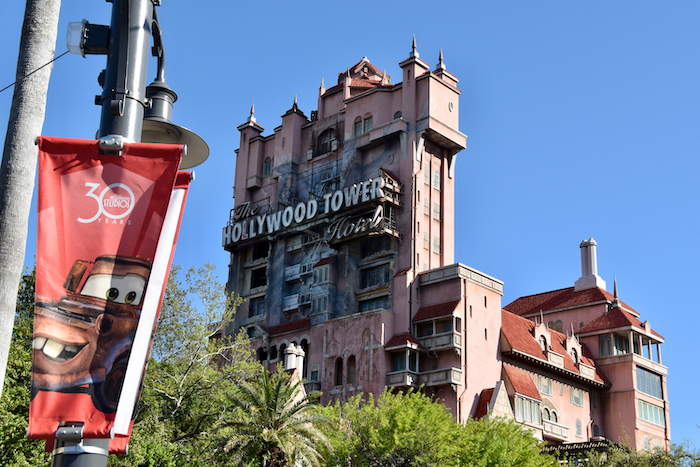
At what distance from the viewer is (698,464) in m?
52.2

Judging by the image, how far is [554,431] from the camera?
64.9 m

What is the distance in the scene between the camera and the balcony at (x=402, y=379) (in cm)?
6012

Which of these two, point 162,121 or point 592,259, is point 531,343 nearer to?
point 592,259

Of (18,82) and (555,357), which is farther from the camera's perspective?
(555,357)

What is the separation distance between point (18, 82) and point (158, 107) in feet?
4.69

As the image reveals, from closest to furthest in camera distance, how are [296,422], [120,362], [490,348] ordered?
[120,362] → [296,422] → [490,348]

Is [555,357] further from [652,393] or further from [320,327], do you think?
[320,327]

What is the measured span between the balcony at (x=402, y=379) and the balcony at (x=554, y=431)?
10917 mm

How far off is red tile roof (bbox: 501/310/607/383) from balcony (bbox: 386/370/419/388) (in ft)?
26.8

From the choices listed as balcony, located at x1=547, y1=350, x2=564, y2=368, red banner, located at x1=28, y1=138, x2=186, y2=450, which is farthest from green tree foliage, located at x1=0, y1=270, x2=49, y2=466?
balcony, located at x1=547, y1=350, x2=564, y2=368

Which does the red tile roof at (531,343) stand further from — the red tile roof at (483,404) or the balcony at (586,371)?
the red tile roof at (483,404)

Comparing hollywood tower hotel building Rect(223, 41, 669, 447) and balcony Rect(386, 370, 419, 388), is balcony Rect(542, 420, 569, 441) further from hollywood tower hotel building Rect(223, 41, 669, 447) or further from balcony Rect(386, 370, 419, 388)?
balcony Rect(386, 370, 419, 388)

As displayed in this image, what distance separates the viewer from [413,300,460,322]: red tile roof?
6119 cm

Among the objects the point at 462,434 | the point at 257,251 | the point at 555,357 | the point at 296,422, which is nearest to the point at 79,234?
the point at 296,422
